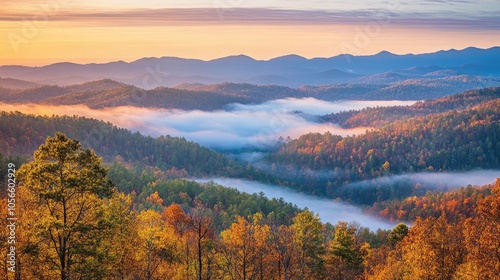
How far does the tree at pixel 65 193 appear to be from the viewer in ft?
96.6

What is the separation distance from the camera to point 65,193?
2980cm

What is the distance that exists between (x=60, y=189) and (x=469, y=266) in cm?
2538

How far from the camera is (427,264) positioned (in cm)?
4331

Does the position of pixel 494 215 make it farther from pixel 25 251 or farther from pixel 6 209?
pixel 6 209

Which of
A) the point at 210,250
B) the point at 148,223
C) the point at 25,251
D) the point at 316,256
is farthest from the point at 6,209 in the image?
the point at 316,256

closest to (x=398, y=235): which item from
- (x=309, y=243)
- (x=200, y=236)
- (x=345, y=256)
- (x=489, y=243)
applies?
(x=345, y=256)

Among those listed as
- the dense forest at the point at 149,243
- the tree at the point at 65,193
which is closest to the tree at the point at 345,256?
the dense forest at the point at 149,243

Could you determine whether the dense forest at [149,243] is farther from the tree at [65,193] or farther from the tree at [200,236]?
the tree at [200,236]

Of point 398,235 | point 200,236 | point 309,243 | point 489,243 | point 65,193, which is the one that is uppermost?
point 65,193

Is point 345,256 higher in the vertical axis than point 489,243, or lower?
lower

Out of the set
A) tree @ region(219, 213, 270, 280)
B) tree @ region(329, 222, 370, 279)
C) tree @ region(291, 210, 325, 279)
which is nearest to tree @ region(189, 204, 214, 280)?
tree @ region(219, 213, 270, 280)

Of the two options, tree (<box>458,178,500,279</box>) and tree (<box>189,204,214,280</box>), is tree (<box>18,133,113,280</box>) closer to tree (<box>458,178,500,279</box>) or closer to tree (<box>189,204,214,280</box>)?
tree (<box>189,204,214,280</box>)

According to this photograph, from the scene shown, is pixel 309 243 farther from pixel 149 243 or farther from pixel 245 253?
pixel 149 243

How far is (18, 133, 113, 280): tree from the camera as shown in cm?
Answer: 2945
